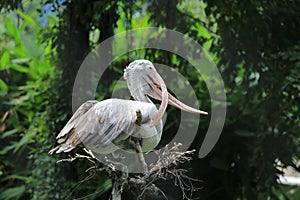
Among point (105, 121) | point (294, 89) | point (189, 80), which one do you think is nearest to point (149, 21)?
point (189, 80)

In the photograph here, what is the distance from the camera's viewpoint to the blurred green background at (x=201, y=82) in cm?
190

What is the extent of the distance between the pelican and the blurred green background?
2.48ft

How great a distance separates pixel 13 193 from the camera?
2.12 meters

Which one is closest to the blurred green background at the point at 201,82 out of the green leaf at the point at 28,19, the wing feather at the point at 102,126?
the green leaf at the point at 28,19

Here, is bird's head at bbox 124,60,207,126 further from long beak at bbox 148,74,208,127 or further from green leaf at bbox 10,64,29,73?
green leaf at bbox 10,64,29,73

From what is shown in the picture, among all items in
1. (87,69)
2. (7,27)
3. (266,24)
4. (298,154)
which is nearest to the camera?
(87,69)

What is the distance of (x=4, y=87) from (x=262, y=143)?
1175 mm

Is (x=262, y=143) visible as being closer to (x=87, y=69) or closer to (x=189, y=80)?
(x=189, y=80)

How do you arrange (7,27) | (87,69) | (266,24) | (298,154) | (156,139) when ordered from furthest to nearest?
(7,27), (298,154), (266,24), (87,69), (156,139)

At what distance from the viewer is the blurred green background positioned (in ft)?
6.25

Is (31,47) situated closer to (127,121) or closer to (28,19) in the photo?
(28,19)

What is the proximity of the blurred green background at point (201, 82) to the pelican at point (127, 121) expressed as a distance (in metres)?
0.76

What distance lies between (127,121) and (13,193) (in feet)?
4.25

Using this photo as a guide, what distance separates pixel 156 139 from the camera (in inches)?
40.1
